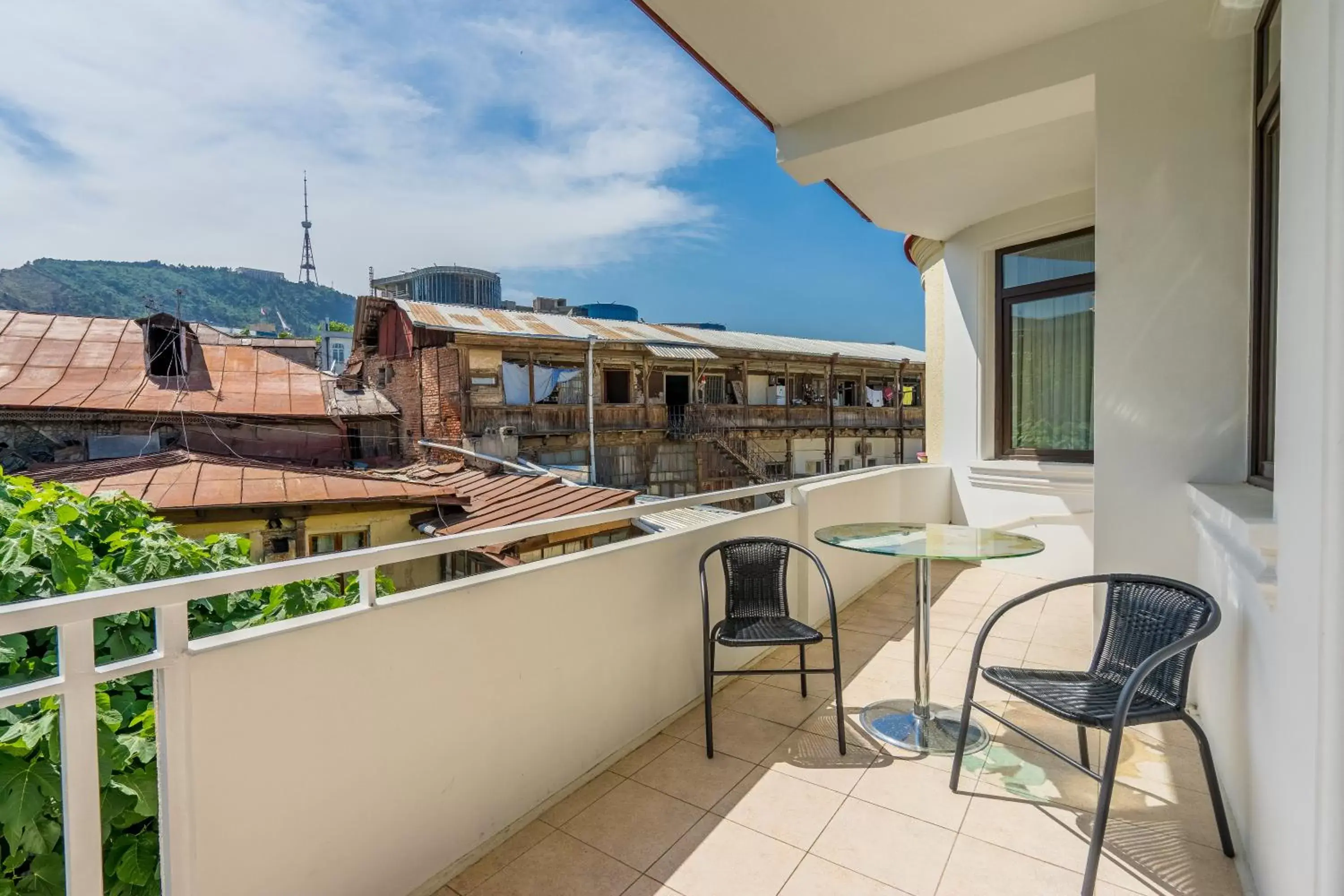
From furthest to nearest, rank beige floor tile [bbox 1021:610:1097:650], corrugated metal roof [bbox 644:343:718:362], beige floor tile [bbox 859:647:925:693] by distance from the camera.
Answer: corrugated metal roof [bbox 644:343:718:362]
beige floor tile [bbox 1021:610:1097:650]
beige floor tile [bbox 859:647:925:693]

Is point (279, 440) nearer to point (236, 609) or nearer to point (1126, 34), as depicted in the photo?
point (236, 609)

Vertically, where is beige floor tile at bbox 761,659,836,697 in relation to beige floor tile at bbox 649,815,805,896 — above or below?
above

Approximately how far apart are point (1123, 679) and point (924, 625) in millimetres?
723

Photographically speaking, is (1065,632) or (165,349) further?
(165,349)

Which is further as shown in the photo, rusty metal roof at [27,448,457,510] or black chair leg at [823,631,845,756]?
rusty metal roof at [27,448,457,510]

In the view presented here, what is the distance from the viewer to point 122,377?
36.0 feet

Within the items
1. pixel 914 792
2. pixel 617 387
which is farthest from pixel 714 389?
pixel 914 792

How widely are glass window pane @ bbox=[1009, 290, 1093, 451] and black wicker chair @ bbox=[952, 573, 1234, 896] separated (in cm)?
307

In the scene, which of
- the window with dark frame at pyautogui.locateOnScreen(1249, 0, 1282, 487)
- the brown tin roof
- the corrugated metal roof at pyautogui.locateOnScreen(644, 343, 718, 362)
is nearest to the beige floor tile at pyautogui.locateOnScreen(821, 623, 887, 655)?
the window with dark frame at pyautogui.locateOnScreen(1249, 0, 1282, 487)

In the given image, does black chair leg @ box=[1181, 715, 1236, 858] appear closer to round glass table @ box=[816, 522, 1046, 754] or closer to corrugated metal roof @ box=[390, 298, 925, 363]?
round glass table @ box=[816, 522, 1046, 754]

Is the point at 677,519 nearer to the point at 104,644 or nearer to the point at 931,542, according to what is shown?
the point at 931,542

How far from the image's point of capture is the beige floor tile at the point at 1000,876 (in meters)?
1.69

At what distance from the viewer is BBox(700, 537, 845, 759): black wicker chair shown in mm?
2504

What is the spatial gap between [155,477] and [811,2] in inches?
366
